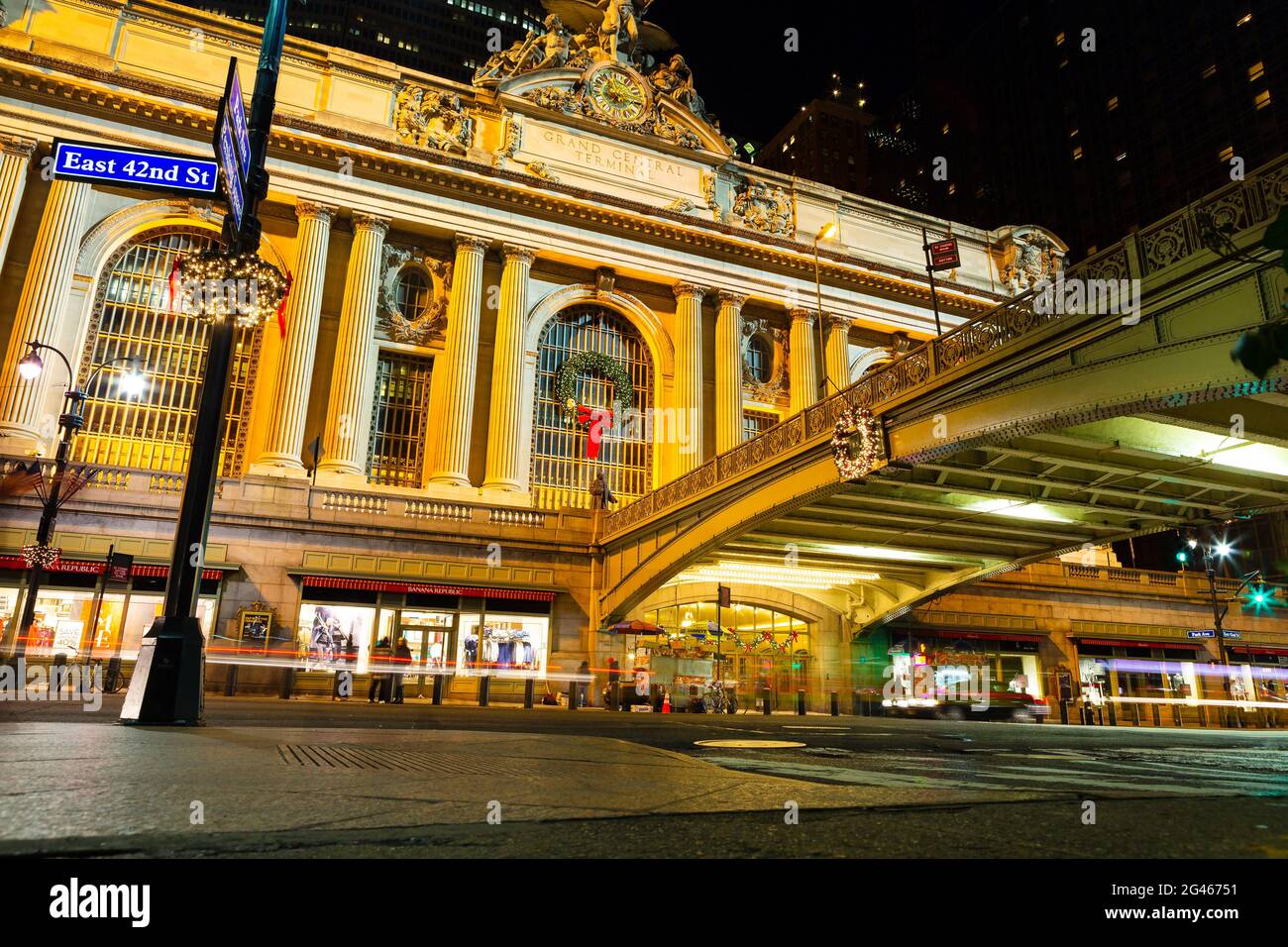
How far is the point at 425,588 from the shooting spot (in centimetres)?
2744

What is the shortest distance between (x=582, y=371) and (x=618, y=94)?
14295 millimetres

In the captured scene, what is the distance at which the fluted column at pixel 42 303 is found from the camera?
2602cm

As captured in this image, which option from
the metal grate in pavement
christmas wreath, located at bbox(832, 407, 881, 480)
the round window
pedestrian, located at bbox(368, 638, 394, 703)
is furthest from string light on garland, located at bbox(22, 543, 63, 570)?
christmas wreath, located at bbox(832, 407, 881, 480)

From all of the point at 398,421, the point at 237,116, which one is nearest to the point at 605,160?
the point at 398,421

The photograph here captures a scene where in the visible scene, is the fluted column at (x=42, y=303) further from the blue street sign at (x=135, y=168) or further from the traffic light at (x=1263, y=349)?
the traffic light at (x=1263, y=349)

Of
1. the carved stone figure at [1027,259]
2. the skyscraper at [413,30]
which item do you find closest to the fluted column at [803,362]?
the carved stone figure at [1027,259]

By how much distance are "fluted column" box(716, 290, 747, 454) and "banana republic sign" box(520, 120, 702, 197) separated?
6261mm

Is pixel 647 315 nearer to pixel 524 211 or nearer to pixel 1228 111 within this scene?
pixel 524 211

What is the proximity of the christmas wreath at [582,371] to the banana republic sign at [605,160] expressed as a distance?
886 centimetres

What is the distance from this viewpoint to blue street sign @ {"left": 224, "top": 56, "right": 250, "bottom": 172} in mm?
7141

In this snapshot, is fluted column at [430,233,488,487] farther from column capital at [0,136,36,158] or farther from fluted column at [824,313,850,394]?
fluted column at [824,313,850,394]
